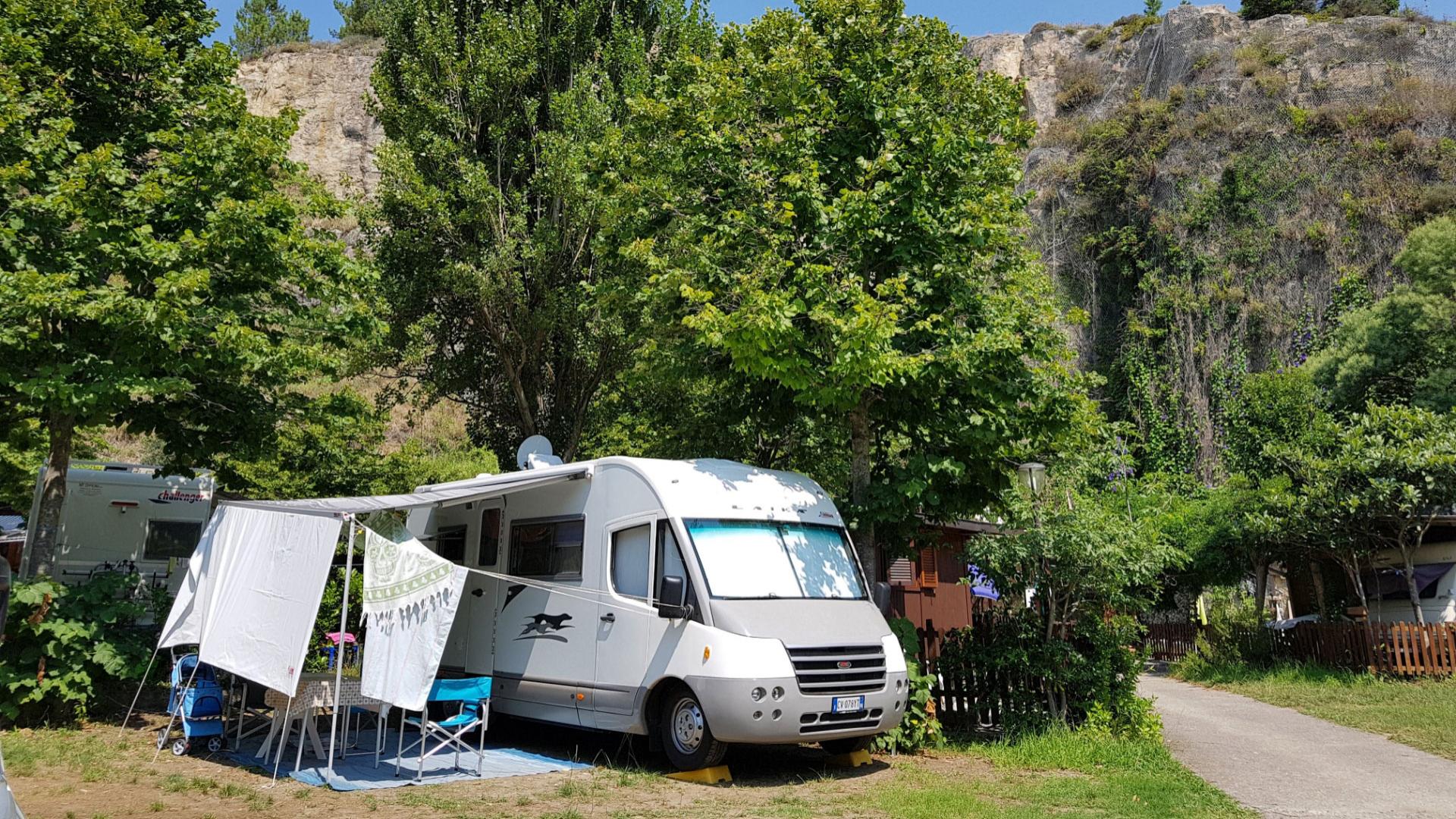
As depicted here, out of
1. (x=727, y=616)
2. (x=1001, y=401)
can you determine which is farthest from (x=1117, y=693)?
(x=727, y=616)

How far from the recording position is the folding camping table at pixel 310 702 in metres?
8.48

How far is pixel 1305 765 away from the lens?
972 cm

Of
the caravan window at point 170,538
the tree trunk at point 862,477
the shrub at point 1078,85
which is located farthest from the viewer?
the shrub at point 1078,85

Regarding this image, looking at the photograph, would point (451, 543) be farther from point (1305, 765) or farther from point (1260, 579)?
point (1260, 579)

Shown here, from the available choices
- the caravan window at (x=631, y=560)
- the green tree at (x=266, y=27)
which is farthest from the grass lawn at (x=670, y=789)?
the green tree at (x=266, y=27)

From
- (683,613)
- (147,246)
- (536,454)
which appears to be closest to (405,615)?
(683,613)

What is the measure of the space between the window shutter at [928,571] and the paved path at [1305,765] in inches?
357

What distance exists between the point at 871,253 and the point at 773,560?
3960 millimetres

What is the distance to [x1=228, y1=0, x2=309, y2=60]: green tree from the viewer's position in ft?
218

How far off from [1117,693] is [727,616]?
5052 mm

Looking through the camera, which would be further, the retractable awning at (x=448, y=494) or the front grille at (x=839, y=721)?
the retractable awning at (x=448, y=494)

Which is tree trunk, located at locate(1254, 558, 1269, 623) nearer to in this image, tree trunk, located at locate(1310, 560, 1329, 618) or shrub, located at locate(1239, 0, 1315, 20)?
tree trunk, located at locate(1310, 560, 1329, 618)

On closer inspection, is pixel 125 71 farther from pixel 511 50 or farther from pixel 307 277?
pixel 511 50

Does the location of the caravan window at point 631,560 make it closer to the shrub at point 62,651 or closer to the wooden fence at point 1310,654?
the wooden fence at point 1310,654
